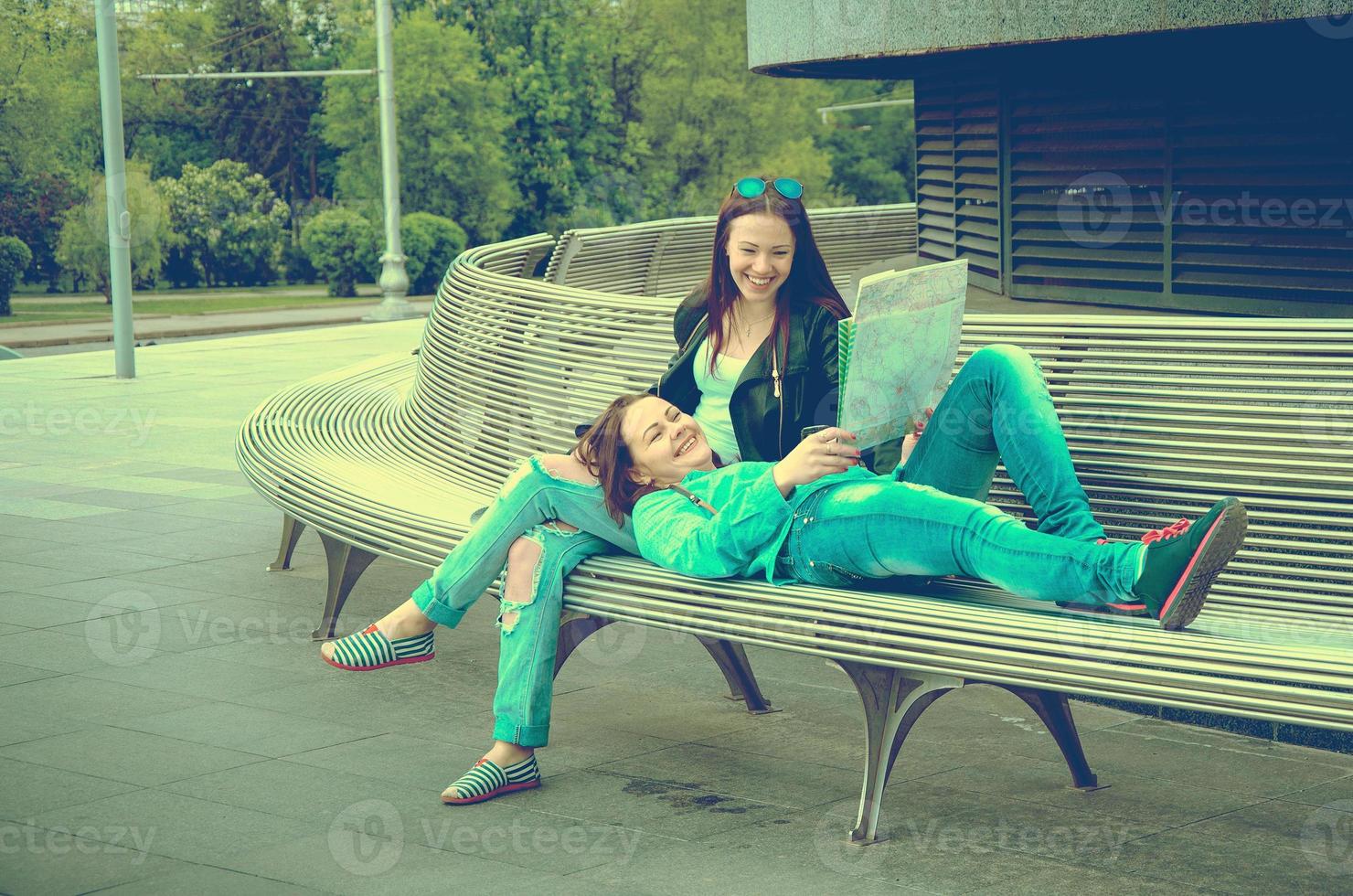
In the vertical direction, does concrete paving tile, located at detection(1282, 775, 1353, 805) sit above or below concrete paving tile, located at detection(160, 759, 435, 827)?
below

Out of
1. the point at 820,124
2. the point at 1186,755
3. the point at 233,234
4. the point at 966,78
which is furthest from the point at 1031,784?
the point at 820,124

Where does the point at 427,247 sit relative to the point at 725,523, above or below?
above

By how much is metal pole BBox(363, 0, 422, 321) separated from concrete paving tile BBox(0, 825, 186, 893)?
71.9ft

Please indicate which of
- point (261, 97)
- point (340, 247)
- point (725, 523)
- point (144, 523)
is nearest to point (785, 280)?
point (725, 523)

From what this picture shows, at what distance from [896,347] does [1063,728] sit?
1.07m

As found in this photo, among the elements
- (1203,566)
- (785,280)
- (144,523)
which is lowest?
(144,523)

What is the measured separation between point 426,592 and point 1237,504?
203 centimetres

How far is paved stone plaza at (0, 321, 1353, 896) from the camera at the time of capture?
12.0 ft

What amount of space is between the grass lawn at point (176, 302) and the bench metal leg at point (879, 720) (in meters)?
34.4

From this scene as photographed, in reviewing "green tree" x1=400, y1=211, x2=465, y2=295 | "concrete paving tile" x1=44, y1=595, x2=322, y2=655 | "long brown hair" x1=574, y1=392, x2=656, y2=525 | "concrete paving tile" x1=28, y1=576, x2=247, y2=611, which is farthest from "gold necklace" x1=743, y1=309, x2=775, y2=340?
"green tree" x1=400, y1=211, x2=465, y2=295

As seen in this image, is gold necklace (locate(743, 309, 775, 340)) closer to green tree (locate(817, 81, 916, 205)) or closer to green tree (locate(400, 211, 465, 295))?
green tree (locate(400, 211, 465, 295))

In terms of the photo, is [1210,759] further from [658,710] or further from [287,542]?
[287,542]

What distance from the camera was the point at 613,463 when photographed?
421cm

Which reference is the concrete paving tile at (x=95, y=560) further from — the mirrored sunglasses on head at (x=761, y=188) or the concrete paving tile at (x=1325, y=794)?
the concrete paving tile at (x=1325, y=794)
